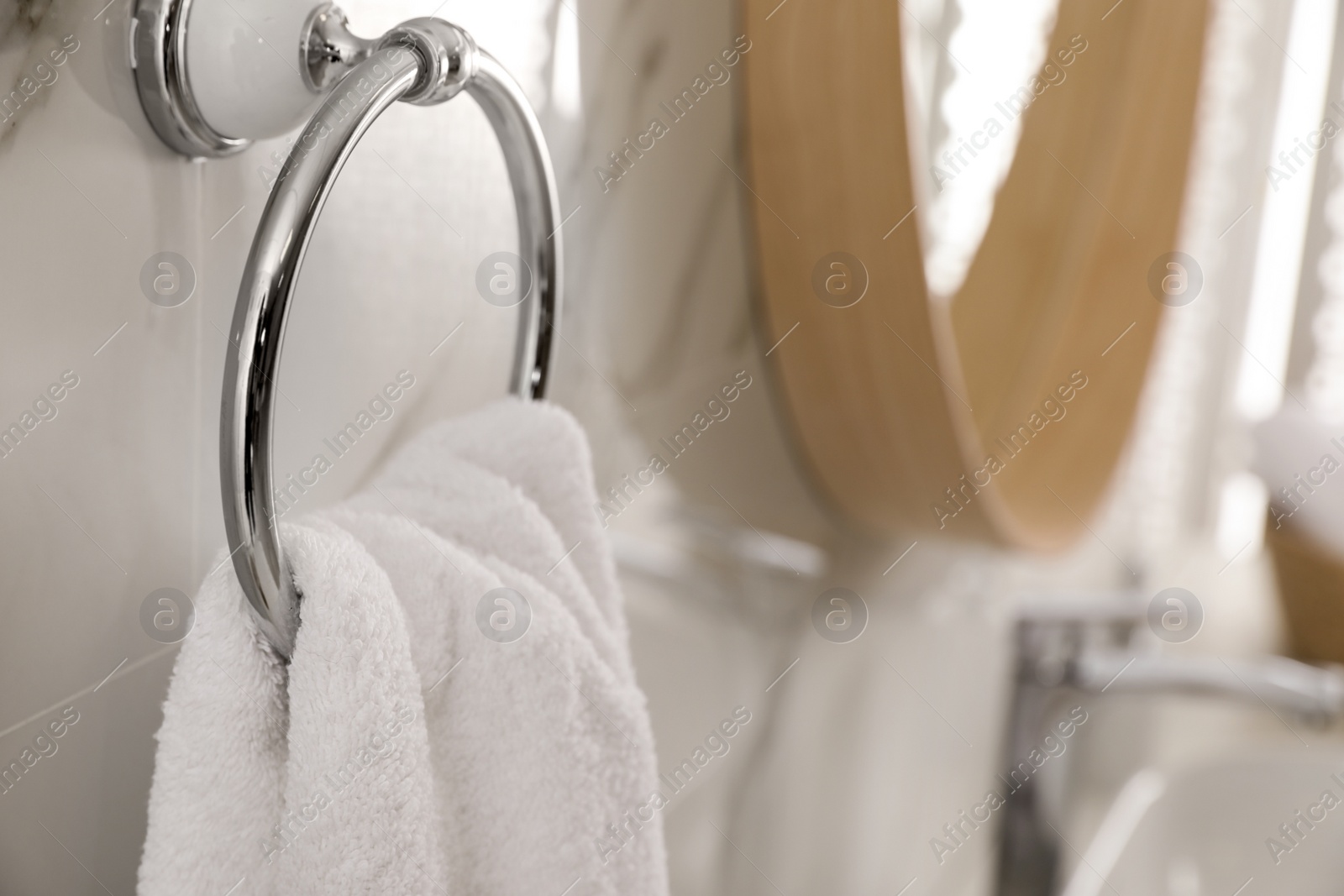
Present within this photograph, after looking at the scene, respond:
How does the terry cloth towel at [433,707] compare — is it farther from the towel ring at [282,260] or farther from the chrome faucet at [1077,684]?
the chrome faucet at [1077,684]

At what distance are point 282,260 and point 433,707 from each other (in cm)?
12

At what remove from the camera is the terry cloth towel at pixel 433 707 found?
0.68 feet

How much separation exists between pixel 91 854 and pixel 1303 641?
1.56m

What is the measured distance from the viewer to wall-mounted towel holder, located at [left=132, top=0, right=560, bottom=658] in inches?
7.6

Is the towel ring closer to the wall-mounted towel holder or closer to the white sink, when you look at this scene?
the wall-mounted towel holder

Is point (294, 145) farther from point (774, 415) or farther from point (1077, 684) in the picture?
point (1077, 684)

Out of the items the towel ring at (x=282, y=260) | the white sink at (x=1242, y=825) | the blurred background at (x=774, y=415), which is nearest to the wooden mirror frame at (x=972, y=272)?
the blurred background at (x=774, y=415)

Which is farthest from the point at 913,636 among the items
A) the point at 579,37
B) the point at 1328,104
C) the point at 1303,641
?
the point at 1328,104

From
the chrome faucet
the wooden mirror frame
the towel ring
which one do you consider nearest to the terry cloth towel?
the towel ring

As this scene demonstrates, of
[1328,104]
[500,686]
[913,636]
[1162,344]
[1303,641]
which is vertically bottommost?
[1303,641]

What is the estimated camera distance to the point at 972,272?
798 millimetres

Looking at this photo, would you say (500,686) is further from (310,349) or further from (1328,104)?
(1328,104)

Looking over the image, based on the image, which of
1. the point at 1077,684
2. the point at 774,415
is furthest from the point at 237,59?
the point at 1077,684

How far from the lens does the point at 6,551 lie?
0.22m
